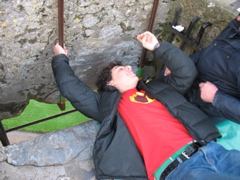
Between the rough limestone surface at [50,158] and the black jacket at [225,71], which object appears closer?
the black jacket at [225,71]

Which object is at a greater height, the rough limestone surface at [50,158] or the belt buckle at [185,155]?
the belt buckle at [185,155]

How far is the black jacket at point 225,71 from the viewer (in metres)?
1.79

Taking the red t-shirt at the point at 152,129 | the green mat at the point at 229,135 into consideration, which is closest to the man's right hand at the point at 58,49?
the red t-shirt at the point at 152,129

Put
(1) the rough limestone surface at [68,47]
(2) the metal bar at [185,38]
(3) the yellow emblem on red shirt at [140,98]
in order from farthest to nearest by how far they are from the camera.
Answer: (2) the metal bar at [185,38], (3) the yellow emblem on red shirt at [140,98], (1) the rough limestone surface at [68,47]

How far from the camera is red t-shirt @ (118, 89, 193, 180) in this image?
1.78 metres

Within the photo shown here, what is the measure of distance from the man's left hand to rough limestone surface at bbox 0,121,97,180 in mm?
1093

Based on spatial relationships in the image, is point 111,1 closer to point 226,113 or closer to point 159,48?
point 159,48

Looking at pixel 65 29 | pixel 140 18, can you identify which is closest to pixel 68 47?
pixel 65 29

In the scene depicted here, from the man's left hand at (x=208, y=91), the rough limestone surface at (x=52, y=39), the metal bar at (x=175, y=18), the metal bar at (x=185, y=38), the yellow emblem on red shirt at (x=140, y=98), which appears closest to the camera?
the man's left hand at (x=208, y=91)

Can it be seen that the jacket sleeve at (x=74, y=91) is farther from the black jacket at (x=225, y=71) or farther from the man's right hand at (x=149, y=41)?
the black jacket at (x=225, y=71)

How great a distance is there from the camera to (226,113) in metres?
1.83

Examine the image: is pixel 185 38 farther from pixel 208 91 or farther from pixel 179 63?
pixel 208 91

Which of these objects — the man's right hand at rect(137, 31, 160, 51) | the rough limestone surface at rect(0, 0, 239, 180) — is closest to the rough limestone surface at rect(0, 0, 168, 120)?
the rough limestone surface at rect(0, 0, 239, 180)

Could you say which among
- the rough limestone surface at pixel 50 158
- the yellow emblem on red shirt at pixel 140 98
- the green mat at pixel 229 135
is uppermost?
the yellow emblem on red shirt at pixel 140 98
